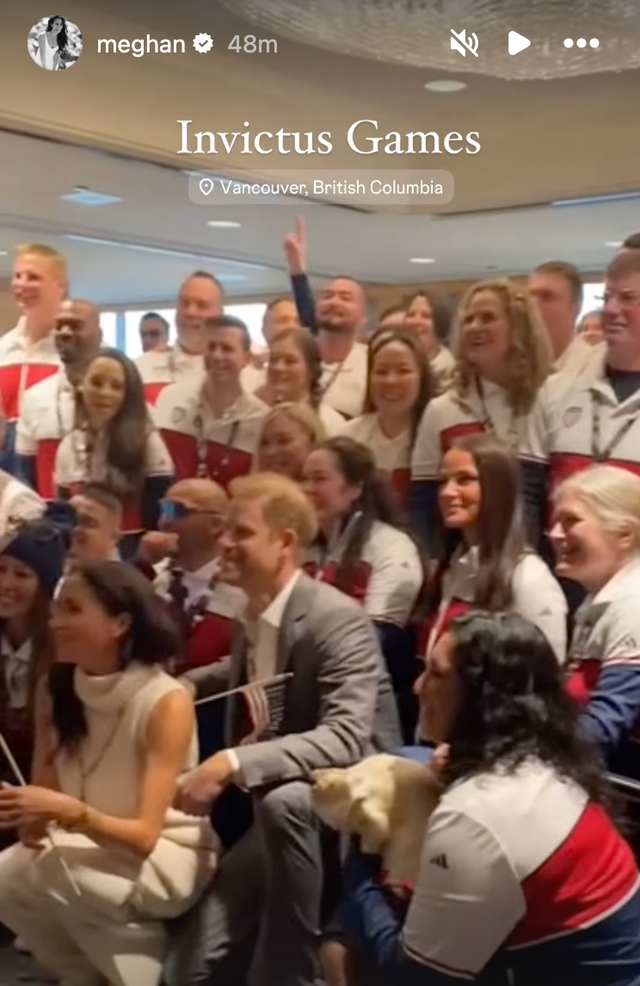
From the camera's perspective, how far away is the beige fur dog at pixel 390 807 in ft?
5.07

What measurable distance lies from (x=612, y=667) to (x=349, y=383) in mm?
859

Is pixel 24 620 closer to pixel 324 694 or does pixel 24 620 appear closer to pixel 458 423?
pixel 324 694

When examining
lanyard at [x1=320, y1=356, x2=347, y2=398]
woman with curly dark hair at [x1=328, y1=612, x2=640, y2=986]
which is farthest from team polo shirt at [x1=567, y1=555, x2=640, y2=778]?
lanyard at [x1=320, y1=356, x2=347, y2=398]

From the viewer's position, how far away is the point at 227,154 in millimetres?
2260

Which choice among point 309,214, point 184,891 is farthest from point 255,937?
point 309,214

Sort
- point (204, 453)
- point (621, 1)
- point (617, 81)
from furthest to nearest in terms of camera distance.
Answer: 1. point (204, 453)
2. point (617, 81)
3. point (621, 1)

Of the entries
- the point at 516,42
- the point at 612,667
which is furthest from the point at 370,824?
the point at 516,42

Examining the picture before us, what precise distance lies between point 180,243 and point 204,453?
383 millimetres

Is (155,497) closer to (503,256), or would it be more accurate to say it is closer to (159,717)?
(159,717)

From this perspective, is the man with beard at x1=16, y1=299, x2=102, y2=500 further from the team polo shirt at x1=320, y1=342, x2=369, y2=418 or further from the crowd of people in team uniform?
the team polo shirt at x1=320, y1=342, x2=369, y2=418

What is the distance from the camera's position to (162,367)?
244cm

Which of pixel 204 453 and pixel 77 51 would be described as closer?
pixel 77 51

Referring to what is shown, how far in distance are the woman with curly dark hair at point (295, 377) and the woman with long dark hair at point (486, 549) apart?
37 cm

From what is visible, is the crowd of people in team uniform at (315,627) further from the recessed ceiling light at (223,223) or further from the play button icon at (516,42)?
the play button icon at (516,42)
